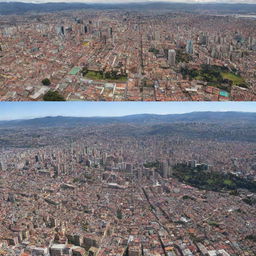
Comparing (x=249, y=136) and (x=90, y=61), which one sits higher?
(x=90, y=61)

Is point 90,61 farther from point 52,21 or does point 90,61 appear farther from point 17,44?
point 52,21

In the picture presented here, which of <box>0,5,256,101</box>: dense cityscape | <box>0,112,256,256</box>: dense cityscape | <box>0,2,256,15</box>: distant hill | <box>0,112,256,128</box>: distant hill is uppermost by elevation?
<box>0,2,256,15</box>: distant hill

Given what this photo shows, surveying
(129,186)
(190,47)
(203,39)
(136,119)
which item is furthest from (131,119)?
(203,39)

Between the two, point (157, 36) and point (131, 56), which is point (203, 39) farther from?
point (131, 56)

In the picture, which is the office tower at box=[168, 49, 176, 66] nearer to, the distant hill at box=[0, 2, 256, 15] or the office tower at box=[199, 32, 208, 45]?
the office tower at box=[199, 32, 208, 45]

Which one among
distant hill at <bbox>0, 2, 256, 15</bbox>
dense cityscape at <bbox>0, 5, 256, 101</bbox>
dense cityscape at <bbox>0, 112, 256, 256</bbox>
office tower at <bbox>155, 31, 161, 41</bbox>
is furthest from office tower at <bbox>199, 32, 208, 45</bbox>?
distant hill at <bbox>0, 2, 256, 15</bbox>

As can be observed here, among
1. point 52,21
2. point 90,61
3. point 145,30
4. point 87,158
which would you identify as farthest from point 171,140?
point 52,21
